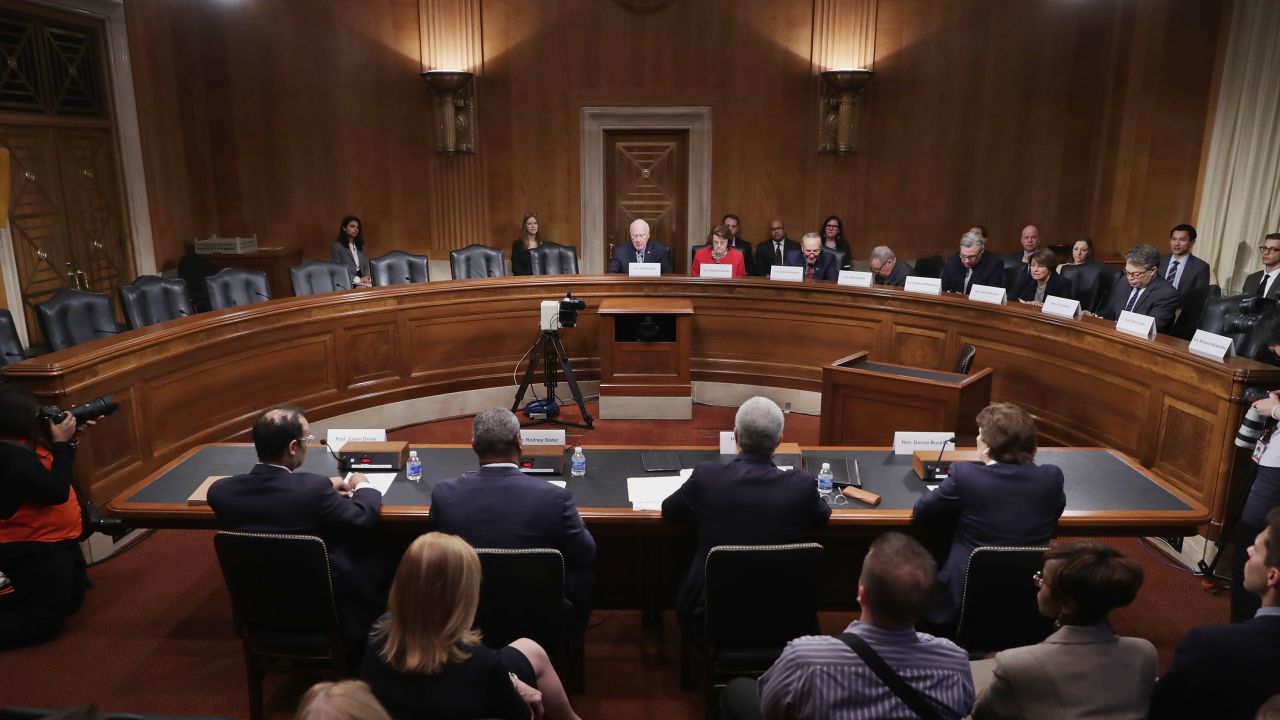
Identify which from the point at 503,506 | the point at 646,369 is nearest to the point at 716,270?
the point at 646,369

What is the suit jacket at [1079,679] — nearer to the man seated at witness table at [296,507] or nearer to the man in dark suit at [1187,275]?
the man seated at witness table at [296,507]

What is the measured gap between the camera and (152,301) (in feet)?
18.7

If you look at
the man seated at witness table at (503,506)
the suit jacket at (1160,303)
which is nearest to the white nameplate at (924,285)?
the suit jacket at (1160,303)

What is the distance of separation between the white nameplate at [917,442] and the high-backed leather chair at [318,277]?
14.4 feet

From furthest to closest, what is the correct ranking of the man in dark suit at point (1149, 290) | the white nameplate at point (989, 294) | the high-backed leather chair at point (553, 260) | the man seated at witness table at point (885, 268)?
the high-backed leather chair at point (553, 260), the man seated at witness table at point (885, 268), the white nameplate at point (989, 294), the man in dark suit at point (1149, 290)

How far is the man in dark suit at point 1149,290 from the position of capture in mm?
5176

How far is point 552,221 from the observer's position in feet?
29.6

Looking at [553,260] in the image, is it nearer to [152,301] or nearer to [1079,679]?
[152,301]

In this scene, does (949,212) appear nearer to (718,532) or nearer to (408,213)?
(408,213)

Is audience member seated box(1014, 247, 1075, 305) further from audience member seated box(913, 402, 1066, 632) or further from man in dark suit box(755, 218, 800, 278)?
audience member seated box(913, 402, 1066, 632)

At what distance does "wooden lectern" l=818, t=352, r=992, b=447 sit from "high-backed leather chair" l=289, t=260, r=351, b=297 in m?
3.69

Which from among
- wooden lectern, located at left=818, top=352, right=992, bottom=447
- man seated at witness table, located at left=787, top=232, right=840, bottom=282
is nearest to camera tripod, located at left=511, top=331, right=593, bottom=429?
wooden lectern, located at left=818, top=352, right=992, bottom=447

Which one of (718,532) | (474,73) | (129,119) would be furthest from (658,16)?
(718,532)

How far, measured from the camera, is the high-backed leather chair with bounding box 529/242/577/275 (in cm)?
762
